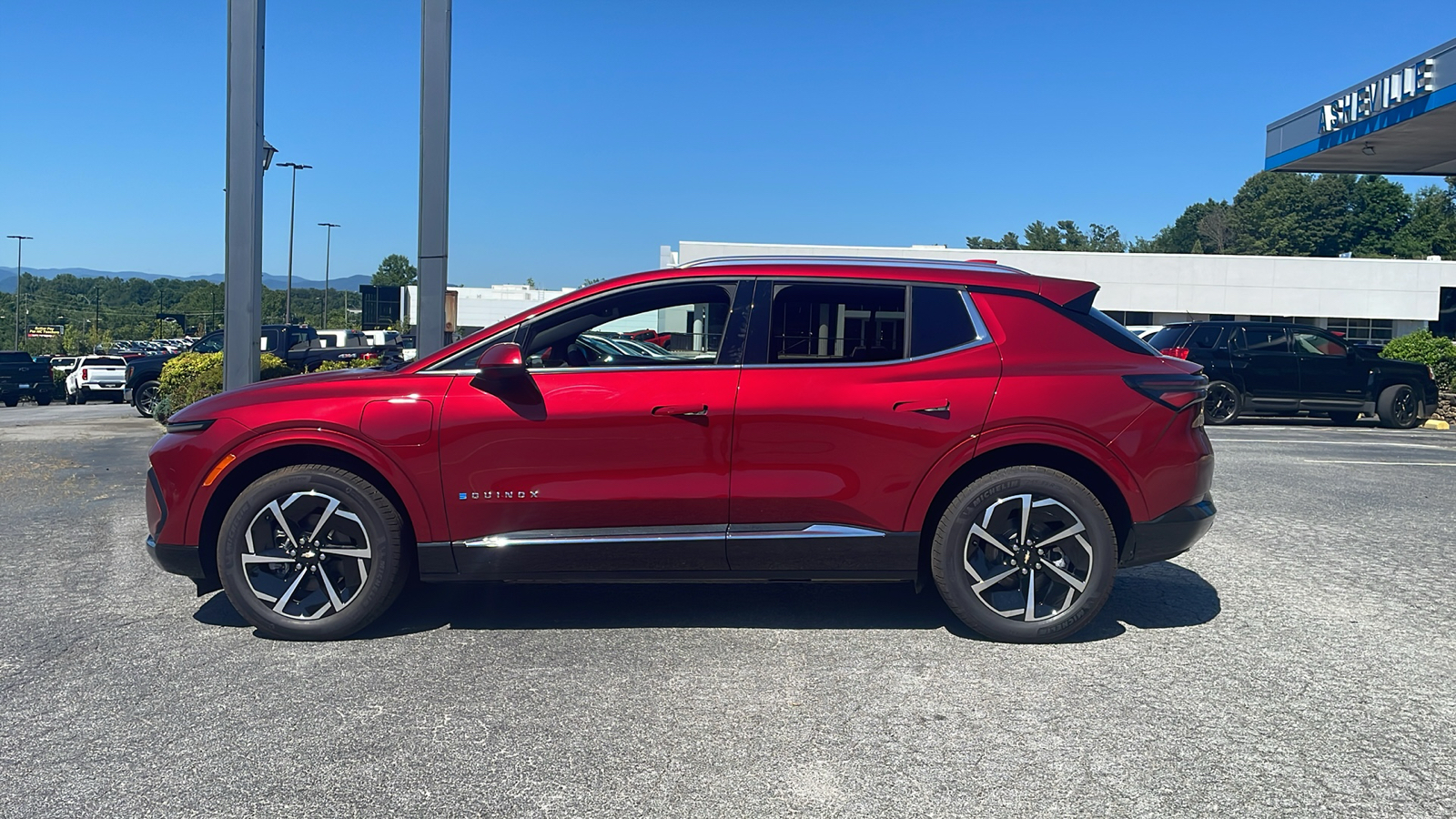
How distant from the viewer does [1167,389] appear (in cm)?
513

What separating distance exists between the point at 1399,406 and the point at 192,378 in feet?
61.2

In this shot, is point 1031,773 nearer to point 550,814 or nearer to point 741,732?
point 741,732

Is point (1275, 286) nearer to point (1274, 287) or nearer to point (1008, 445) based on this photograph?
point (1274, 287)

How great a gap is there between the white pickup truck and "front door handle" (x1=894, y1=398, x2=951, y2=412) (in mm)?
32398

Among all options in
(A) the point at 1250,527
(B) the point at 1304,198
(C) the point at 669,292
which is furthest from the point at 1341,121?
(B) the point at 1304,198

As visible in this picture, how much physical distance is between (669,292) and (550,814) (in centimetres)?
255

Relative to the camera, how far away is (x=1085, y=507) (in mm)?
5027

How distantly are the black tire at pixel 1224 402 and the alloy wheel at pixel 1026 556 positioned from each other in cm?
1427

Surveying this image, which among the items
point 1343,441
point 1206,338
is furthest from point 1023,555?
point 1206,338

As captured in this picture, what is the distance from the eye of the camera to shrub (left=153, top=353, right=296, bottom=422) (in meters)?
15.6

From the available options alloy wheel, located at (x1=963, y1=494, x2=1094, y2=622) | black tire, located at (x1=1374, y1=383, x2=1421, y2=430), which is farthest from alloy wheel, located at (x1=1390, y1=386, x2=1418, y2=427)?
alloy wheel, located at (x1=963, y1=494, x2=1094, y2=622)

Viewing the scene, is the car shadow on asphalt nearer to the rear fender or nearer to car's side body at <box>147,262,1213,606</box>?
car's side body at <box>147,262,1213,606</box>

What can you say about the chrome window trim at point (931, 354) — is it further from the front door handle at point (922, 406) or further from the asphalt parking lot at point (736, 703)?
the asphalt parking lot at point (736, 703)

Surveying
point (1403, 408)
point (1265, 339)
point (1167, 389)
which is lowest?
point (1403, 408)
